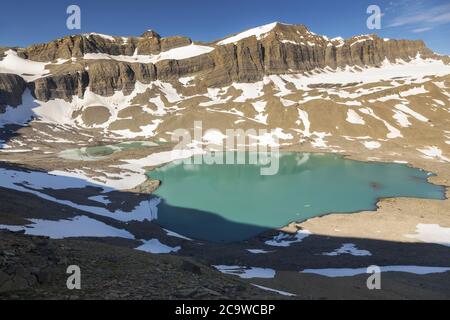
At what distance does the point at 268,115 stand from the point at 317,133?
2719cm

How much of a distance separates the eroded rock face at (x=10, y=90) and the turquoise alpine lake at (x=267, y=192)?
394 ft

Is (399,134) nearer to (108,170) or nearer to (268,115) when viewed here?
(268,115)

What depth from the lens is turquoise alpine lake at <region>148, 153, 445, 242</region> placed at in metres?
60.1

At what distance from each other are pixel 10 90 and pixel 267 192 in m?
166

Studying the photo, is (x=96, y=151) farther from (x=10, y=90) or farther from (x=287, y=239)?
(x=287, y=239)

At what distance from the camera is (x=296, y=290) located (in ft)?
86.6

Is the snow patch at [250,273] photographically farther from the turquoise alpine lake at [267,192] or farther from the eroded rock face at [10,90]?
the eroded rock face at [10,90]

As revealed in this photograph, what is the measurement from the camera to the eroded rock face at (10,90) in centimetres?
18512

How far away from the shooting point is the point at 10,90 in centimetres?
18938
